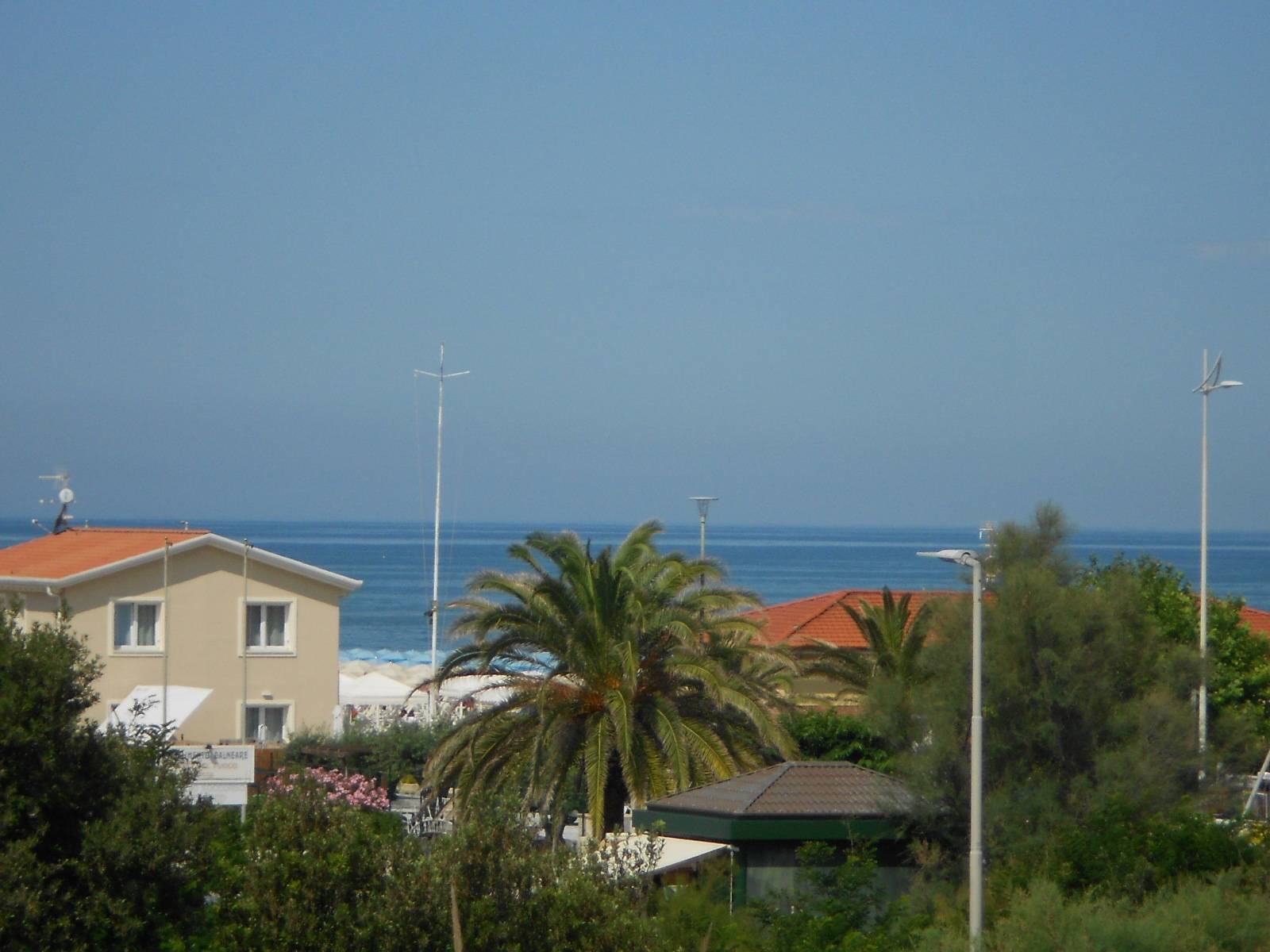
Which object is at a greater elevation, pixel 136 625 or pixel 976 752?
pixel 136 625

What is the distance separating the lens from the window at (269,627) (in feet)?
138

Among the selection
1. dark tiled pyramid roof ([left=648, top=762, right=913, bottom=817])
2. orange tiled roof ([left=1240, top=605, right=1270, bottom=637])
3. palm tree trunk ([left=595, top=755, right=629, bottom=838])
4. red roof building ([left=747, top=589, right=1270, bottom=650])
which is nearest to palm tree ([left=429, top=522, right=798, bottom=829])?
palm tree trunk ([left=595, top=755, right=629, bottom=838])

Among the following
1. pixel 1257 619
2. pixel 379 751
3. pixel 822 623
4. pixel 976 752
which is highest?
pixel 1257 619

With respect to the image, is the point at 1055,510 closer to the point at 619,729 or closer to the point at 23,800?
the point at 619,729

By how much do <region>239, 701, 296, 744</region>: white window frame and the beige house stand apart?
0.03 metres

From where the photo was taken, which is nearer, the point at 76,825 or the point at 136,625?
the point at 76,825

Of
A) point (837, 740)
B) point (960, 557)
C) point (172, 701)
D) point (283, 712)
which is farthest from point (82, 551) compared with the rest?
point (960, 557)

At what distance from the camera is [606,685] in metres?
24.8

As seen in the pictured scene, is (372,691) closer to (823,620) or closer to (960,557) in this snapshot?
(823,620)

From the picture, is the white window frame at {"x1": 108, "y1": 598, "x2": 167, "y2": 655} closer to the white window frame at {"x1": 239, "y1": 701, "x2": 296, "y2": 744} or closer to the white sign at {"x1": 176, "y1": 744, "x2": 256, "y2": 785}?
the white window frame at {"x1": 239, "y1": 701, "x2": 296, "y2": 744}

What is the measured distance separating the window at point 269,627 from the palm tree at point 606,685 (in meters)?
16.9

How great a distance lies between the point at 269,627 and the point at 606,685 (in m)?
19.6

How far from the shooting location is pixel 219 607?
41.4 m

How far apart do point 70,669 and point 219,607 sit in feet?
96.9
